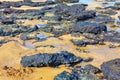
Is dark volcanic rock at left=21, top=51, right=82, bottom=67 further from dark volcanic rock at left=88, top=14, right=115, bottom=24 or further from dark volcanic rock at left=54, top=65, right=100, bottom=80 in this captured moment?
dark volcanic rock at left=88, top=14, right=115, bottom=24

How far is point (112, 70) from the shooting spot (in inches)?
277

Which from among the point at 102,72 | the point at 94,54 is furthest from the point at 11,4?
the point at 102,72

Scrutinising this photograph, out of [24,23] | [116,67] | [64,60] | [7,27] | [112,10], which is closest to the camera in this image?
[116,67]

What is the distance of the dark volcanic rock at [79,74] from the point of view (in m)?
7.03

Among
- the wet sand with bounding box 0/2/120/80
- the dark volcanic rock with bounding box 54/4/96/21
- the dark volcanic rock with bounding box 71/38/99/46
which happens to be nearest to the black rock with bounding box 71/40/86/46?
the dark volcanic rock with bounding box 71/38/99/46

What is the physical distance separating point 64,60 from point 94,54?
1404mm

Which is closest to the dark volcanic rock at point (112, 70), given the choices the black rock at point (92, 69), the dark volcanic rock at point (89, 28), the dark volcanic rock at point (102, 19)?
the black rock at point (92, 69)

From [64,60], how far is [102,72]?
1217mm

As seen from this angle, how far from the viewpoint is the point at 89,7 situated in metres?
17.3

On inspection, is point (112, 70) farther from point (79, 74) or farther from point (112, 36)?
point (112, 36)

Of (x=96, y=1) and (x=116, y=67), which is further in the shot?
(x=96, y=1)

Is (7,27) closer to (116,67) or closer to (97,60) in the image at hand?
(97,60)

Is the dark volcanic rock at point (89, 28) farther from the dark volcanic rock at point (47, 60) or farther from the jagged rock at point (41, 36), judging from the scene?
the dark volcanic rock at point (47, 60)

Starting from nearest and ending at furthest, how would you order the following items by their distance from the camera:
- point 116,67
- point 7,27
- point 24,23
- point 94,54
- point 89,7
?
1. point 116,67
2. point 94,54
3. point 7,27
4. point 24,23
5. point 89,7
